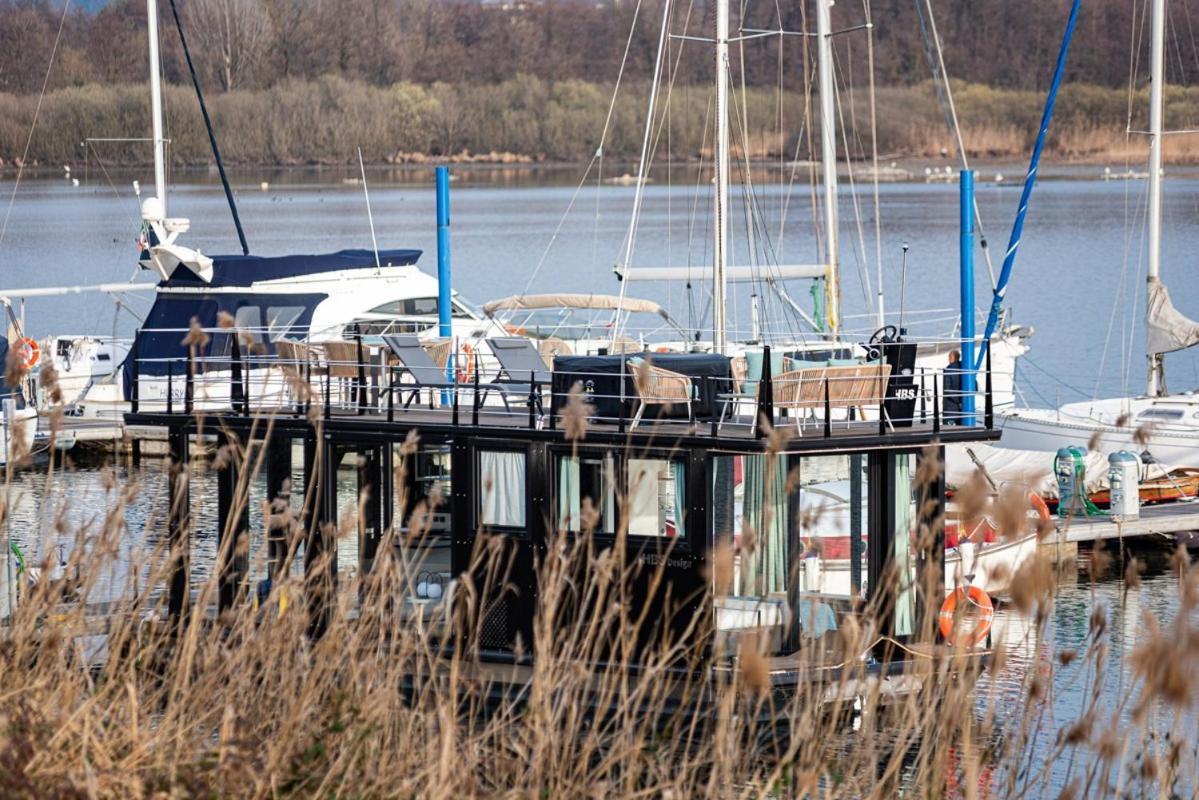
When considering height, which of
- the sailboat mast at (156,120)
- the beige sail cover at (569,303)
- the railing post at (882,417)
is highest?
the sailboat mast at (156,120)

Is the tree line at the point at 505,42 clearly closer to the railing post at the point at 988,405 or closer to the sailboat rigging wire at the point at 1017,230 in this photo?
the sailboat rigging wire at the point at 1017,230

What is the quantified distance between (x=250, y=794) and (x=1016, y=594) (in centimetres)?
259

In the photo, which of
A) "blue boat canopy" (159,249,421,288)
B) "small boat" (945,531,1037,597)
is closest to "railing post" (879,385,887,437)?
"small boat" (945,531,1037,597)

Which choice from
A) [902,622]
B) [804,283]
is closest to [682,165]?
[804,283]

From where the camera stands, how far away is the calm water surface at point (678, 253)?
19.2 meters

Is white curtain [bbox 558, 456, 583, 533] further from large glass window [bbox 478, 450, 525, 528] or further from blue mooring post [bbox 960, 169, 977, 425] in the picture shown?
Result: blue mooring post [bbox 960, 169, 977, 425]

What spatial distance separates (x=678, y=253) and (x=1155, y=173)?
36.8 metres

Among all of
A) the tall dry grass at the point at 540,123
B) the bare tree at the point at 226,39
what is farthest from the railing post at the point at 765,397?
the bare tree at the point at 226,39

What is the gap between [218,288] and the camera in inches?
1083

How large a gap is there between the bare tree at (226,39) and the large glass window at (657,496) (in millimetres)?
93673

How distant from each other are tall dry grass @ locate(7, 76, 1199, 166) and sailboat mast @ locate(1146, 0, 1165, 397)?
6554 cm

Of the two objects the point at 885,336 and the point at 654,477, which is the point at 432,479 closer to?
the point at 654,477

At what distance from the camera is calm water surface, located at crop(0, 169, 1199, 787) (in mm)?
19250

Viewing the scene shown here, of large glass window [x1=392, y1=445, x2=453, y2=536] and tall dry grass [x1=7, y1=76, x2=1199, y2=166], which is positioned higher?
tall dry grass [x1=7, y1=76, x2=1199, y2=166]
